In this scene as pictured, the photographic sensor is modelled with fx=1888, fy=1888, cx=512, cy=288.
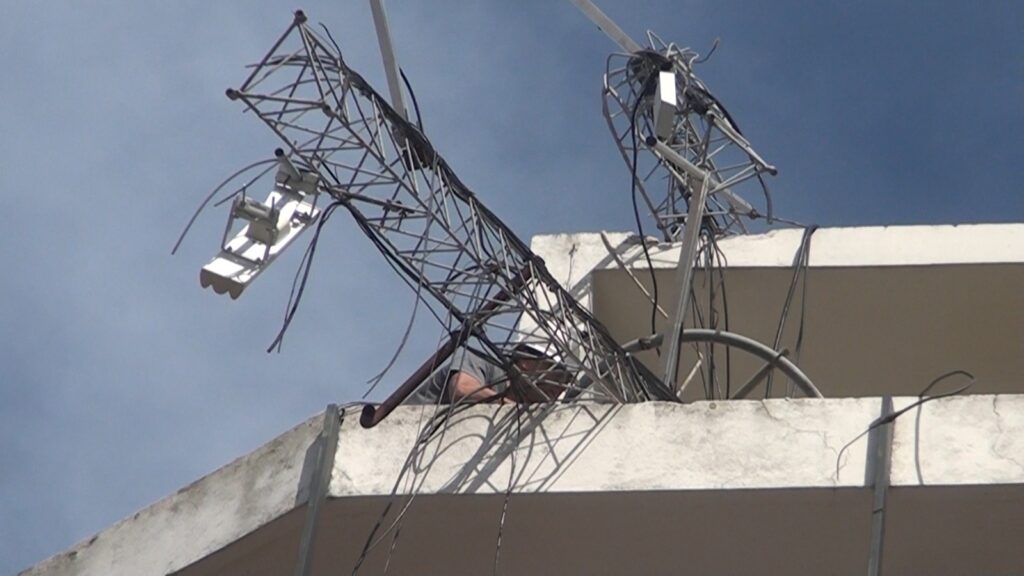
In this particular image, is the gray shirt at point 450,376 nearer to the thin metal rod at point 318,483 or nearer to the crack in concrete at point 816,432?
the thin metal rod at point 318,483

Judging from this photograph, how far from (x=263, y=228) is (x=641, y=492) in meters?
1.49

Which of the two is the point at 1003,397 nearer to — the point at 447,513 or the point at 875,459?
the point at 875,459

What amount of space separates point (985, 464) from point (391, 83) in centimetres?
230

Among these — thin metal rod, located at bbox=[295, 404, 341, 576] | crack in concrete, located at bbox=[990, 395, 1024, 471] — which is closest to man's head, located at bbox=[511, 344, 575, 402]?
thin metal rod, located at bbox=[295, 404, 341, 576]

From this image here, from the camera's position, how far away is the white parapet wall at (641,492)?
20.0 ft

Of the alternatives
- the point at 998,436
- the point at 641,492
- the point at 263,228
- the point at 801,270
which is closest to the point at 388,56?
the point at 263,228

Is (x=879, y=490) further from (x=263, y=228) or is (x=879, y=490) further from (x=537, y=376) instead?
(x=263, y=228)

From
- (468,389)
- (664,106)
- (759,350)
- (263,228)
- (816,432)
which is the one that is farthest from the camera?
(759,350)

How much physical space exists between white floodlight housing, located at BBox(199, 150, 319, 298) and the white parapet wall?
0.81m

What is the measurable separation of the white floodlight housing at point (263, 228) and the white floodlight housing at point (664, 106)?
5.33 ft

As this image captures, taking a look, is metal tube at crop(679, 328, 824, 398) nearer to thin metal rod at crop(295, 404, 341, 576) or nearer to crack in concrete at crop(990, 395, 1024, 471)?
crack in concrete at crop(990, 395, 1024, 471)

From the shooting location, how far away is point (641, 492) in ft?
20.1

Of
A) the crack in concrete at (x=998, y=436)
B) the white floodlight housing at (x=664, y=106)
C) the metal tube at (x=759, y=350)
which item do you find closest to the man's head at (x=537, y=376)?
the metal tube at (x=759, y=350)

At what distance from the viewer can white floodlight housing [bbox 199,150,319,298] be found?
18.6 ft
